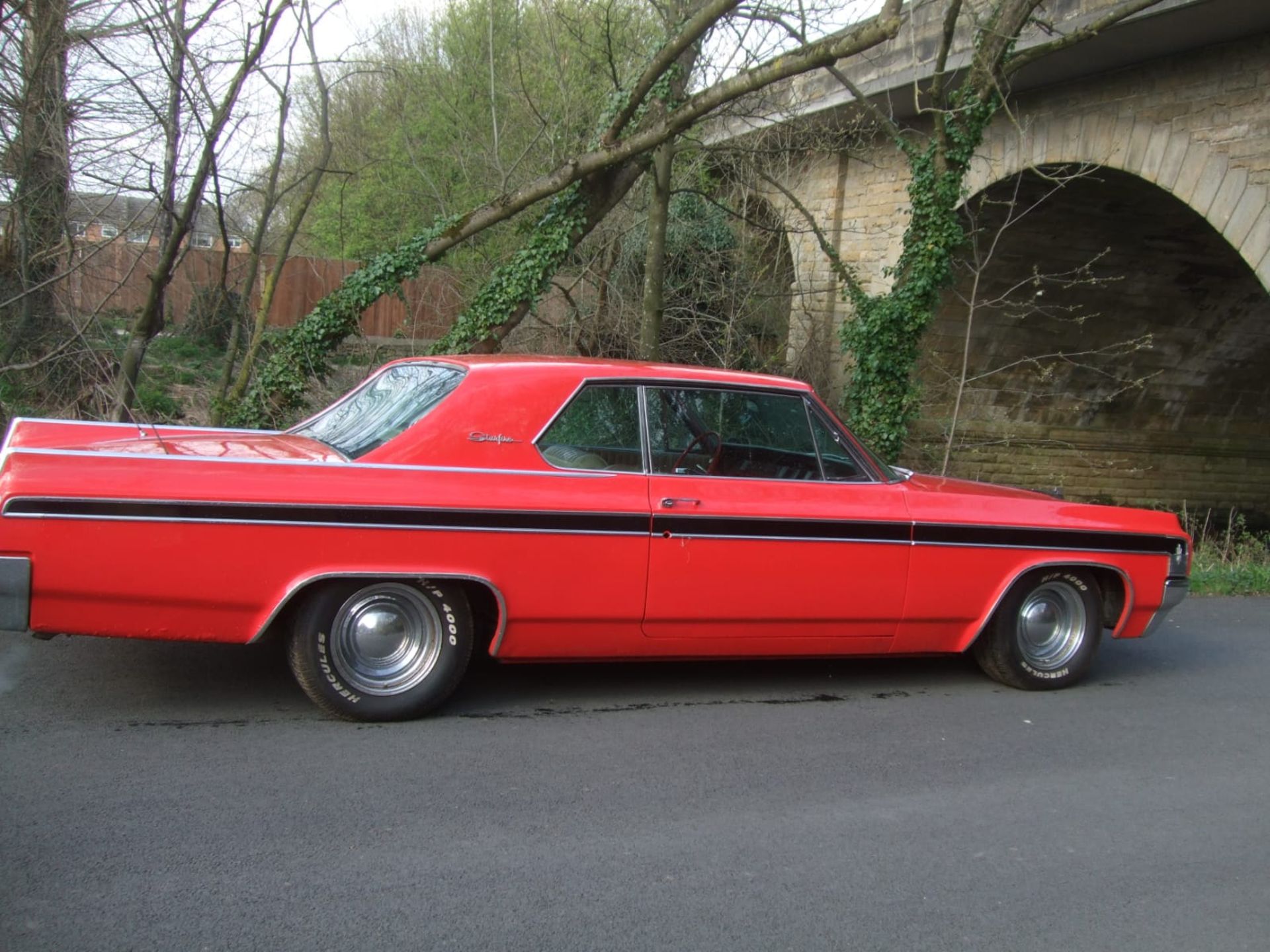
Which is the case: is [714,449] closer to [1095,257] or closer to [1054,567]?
[1054,567]

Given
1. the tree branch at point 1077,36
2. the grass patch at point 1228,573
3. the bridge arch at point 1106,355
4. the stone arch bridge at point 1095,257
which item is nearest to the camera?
the grass patch at point 1228,573

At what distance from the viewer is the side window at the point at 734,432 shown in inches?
203

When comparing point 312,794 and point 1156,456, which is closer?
point 312,794

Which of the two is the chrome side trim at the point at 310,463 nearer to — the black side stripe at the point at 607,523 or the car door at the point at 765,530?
the black side stripe at the point at 607,523

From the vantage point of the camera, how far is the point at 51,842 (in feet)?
11.0

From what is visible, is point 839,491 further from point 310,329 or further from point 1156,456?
point 1156,456

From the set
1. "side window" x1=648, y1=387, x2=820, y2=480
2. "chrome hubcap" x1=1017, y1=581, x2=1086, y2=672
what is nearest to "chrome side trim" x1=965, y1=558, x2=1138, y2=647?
"chrome hubcap" x1=1017, y1=581, x2=1086, y2=672

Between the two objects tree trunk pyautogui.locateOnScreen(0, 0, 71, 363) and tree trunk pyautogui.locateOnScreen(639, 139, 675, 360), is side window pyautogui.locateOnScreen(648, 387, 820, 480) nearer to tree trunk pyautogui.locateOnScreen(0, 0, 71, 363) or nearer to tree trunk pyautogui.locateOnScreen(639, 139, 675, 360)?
tree trunk pyautogui.locateOnScreen(0, 0, 71, 363)

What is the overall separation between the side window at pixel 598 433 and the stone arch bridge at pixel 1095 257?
25.7ft

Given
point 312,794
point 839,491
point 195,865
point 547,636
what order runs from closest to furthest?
point 195,865 < point 312,794 < point 547,636 < point 839,491

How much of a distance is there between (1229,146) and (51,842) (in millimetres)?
12060

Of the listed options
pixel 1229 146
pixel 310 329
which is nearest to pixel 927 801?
pixel 310 329

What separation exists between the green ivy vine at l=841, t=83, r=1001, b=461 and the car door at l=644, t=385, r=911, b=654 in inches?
273

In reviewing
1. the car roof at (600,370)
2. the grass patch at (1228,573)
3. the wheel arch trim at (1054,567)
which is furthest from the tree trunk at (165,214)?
the grass patch at (1228,573)
